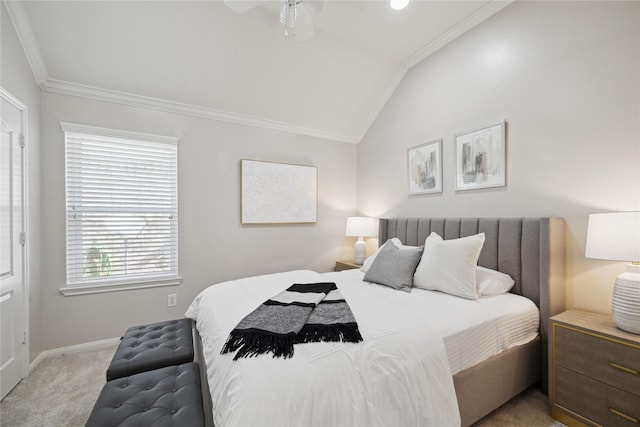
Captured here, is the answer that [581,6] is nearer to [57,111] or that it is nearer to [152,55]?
[152,55]

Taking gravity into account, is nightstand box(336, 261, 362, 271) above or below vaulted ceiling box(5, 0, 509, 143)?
below

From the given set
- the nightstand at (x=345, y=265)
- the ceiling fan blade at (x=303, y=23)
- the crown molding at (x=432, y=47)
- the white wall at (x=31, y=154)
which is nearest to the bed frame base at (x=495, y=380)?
the nightstand at (x=345, y=265)

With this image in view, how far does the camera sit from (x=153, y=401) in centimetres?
Result: 127

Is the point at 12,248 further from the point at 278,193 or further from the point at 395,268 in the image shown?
the point at 395,268

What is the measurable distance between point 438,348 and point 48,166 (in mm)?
3513

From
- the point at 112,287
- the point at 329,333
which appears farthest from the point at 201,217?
the point at 329,333

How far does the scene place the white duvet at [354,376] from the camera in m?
1.03

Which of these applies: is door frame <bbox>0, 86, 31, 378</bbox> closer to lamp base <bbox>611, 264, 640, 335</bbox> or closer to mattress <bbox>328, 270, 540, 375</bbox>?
mattress <bbox>328, 270, 540, 375</bbox>

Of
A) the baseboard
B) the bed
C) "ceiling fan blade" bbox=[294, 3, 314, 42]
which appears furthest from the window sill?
"ceiling fan blade" bbox=[294, 3, 314, 42]

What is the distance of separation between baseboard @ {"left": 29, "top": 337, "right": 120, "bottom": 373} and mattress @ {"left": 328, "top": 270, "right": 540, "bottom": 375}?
247 cm

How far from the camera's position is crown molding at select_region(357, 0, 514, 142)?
2.52 m

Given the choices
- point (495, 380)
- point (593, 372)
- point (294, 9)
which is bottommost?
point (495, 380)

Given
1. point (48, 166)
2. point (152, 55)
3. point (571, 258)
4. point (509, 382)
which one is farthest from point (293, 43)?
point (509, 382)

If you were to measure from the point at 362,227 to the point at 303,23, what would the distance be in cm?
243
